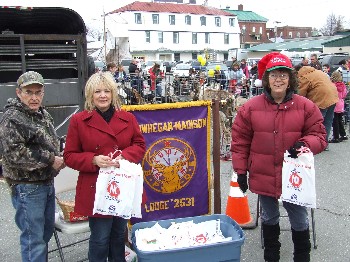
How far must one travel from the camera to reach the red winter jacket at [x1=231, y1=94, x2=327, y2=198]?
3.35 metres

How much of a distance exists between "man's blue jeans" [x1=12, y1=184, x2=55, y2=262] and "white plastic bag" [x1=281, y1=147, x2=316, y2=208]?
1.91 meters

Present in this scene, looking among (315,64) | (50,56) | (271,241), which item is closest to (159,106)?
(271,241)

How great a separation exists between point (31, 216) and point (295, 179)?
82.1 inches

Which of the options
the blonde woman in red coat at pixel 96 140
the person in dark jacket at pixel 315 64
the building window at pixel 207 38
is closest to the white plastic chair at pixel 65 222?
the blonde woman in red coat at pixel 96 140

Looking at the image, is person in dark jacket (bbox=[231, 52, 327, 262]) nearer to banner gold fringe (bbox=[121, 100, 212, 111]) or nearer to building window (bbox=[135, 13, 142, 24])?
banner gold fringe (bbox=[121, 100, 212, 111])

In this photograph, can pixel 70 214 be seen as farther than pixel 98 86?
Yes

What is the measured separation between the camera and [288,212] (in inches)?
140

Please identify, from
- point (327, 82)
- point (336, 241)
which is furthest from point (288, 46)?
point (336, 241)

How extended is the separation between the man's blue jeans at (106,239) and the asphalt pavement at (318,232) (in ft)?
3.00

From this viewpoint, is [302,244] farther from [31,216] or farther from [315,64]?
[315,64]

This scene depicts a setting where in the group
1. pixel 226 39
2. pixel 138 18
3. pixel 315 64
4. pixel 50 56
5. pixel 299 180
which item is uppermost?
pixel 138 18

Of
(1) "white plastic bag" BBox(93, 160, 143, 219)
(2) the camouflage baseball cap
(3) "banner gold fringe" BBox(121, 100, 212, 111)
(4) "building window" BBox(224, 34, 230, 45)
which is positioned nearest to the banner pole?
(3) "banner gold fringe" BBox(121, 100, 212, 111)

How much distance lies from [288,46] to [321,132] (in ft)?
184

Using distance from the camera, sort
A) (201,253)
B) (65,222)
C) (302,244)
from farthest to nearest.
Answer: (65,222)
(302,244)
(201,253)
